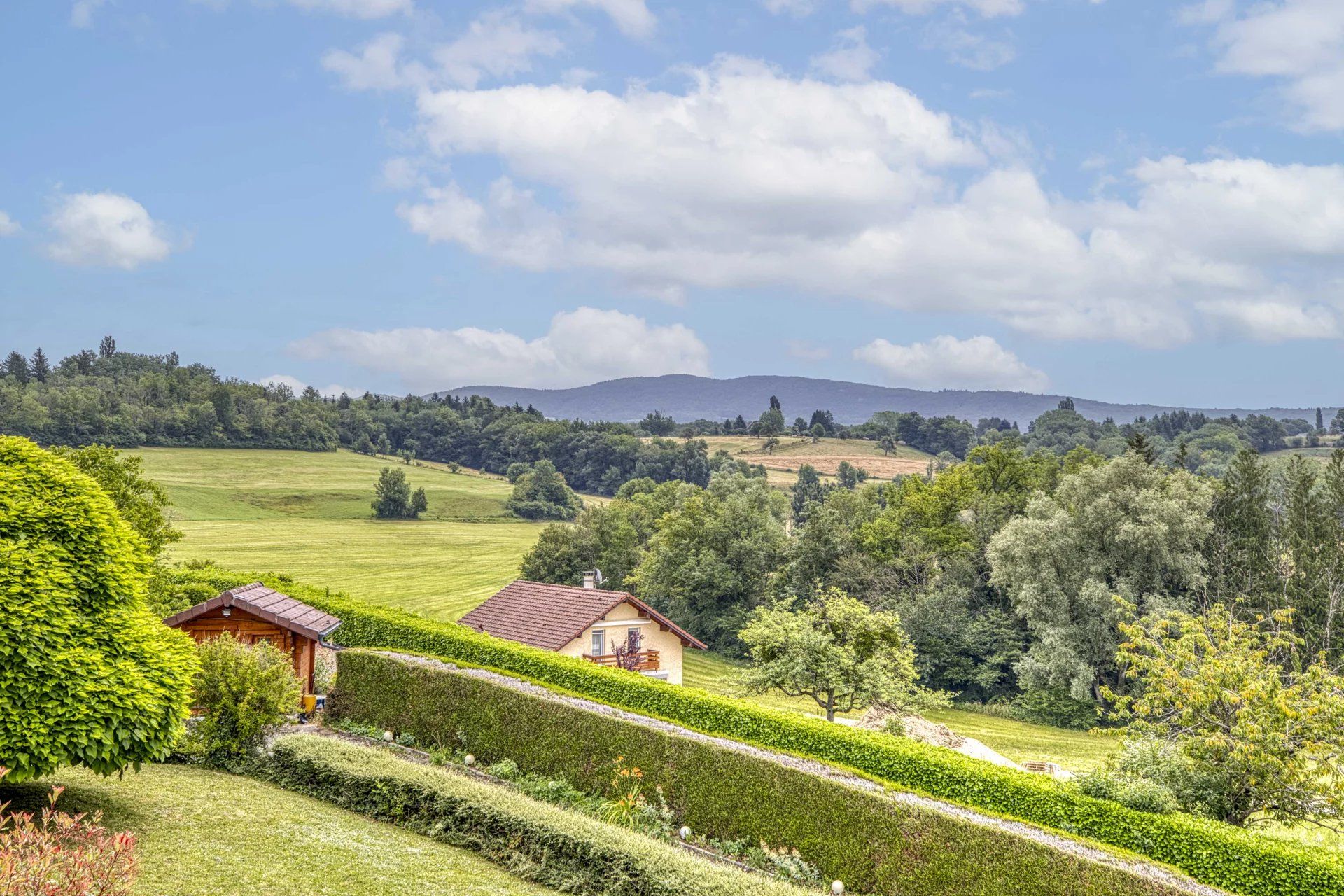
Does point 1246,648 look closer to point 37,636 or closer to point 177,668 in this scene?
point 177,668

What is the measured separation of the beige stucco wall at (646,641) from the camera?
1340 inches

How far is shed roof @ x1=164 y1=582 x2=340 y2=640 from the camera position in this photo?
2281 centimetres

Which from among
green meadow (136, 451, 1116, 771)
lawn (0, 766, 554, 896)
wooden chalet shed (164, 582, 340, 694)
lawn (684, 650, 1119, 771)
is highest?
wooden chalet shed (164, 582, 340, 694)

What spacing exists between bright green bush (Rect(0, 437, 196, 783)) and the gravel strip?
9778mm

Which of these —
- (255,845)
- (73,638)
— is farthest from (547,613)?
(73,638)

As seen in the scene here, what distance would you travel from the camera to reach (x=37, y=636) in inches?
457

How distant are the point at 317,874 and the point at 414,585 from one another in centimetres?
6050

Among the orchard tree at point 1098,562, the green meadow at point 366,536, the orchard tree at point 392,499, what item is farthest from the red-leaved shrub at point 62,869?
the orchard tree at point 392,499

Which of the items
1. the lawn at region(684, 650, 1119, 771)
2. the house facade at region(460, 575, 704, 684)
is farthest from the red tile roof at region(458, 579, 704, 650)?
the lawn at region(684, 650, 1119, 771)

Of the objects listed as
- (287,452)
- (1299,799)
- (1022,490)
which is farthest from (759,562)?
(287,452)

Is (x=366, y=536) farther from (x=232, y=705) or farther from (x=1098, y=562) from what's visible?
(x=232, y=705)

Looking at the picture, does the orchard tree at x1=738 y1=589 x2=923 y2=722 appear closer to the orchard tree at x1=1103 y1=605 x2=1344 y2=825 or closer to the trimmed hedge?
the trimmed hedge

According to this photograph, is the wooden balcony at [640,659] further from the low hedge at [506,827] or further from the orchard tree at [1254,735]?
the orchard tree at [1254,735]

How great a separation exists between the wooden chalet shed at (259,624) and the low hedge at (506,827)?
Answer: 19.1ft
